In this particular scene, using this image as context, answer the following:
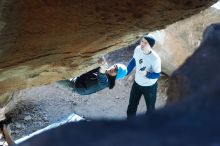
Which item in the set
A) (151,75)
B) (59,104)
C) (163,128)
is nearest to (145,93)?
(151,75)

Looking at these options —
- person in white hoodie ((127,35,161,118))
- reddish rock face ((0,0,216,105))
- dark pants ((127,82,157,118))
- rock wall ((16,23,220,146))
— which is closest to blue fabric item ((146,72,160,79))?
person in white hoodie ((127,35,161,118))

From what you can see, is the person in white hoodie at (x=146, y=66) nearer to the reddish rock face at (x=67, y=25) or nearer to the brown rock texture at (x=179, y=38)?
the brown rock texture at (x=179, y=38)

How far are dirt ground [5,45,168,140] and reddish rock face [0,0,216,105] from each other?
3239 millimetres

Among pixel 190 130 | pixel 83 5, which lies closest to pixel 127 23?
pixel 83 5

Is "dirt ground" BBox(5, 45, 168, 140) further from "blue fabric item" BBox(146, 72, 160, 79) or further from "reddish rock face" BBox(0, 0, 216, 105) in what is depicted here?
"reddish rock face" BBox(0, 0, 216, 105)

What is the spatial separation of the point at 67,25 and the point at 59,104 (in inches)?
173

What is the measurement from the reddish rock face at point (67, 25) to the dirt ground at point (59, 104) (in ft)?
10.6

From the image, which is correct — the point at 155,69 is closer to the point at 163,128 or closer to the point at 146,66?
the point at 146,66

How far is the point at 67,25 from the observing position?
220 cm

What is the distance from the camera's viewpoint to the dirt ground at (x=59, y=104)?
6207 mm

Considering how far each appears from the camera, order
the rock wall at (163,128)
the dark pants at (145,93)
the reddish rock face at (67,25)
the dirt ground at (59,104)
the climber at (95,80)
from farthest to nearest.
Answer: the dirt ground at (59,104)
the dark pants at (145,93)
the climber at (95,80)
the reddish rock face at (67,25)
the rock wall at (163,128)

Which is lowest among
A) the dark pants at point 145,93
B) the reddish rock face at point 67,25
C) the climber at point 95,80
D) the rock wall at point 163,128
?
the dark pants at point 145,93

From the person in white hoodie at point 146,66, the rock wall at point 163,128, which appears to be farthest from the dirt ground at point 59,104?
the rock wall at point 163,128

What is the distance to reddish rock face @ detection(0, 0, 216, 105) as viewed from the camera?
6.45 ft
